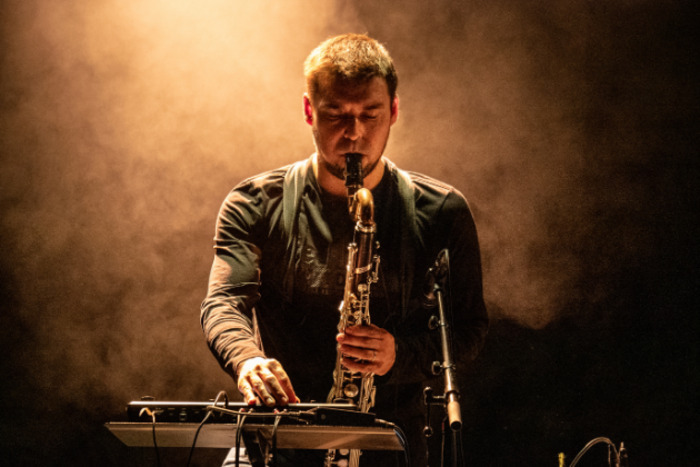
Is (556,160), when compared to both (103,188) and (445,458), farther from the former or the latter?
(103,188)

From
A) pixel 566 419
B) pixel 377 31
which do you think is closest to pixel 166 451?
pixel 566 419

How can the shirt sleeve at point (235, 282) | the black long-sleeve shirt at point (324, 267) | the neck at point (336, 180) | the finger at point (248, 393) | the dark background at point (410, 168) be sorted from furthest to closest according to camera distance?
the dark background at point (410, 168) → the neck at point (336, 180) → the black long-sleeve shirt at point (324, 267) → the shirt sleeve at point (235, 282) → the finger at point (248, 393)

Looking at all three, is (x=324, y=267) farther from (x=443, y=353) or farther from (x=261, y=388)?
(x=261, y=388)

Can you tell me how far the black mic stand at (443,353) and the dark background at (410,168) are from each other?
5.66 ft

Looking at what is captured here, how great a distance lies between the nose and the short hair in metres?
0.16

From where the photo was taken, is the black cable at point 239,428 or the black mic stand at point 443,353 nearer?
the black cable at point 239,428

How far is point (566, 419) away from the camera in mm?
3729

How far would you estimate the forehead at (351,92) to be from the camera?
107 inches

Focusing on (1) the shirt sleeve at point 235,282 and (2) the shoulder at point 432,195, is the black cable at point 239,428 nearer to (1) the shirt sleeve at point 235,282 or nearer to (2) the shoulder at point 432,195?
(1) the shirt sleeve at point 235,282

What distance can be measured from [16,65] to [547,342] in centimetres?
348

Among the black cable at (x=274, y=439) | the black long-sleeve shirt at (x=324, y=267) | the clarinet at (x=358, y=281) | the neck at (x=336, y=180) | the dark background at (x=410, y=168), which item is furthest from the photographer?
the dark background at (x=410, y=168)

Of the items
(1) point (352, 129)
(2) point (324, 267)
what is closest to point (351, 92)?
(1) point (352, 129)

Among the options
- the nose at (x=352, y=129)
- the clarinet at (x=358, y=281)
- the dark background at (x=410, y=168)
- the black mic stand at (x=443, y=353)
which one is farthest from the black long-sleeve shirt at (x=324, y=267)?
the dark background at (x=410, y=168)

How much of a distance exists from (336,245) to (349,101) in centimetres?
56
